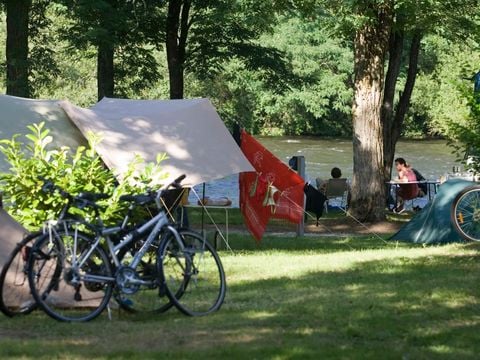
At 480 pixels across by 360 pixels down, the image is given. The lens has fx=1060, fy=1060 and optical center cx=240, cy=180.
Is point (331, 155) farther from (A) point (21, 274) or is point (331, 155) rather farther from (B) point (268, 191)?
(A) point (21, 274)

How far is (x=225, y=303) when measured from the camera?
802 centimetres

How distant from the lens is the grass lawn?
6149 millimetres

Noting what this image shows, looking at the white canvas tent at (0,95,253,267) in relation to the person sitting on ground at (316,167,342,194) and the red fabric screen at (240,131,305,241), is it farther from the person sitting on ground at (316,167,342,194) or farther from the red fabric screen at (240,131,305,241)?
the person sitting on ground at (316,167,342,194)

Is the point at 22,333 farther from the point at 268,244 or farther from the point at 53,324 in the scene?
the point at 268,244

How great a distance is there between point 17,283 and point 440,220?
8.25m

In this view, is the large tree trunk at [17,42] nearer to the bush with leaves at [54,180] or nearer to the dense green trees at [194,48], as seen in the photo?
the dense green trees at [194,48]

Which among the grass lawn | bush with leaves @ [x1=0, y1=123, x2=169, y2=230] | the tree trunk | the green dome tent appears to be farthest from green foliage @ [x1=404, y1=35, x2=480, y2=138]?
bush with leaves @ [x1=0, y1=123, x2=169, y2=230]

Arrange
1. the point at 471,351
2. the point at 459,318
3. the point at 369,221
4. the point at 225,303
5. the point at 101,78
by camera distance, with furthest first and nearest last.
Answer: the point at 101,78, the point at 369,221, the point at 225,303, the point at 459,318, the point at 471,351

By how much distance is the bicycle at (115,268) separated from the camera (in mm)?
7109

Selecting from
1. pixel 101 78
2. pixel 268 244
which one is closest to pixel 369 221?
pixel 268 244

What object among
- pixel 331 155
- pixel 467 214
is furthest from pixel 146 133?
pixel 331 155

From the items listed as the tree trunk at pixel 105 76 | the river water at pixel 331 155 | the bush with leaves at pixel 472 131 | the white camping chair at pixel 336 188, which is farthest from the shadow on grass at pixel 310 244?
the river water at pixel 331 155

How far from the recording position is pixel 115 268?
7227 mm

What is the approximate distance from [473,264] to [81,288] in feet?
A: 15.2
